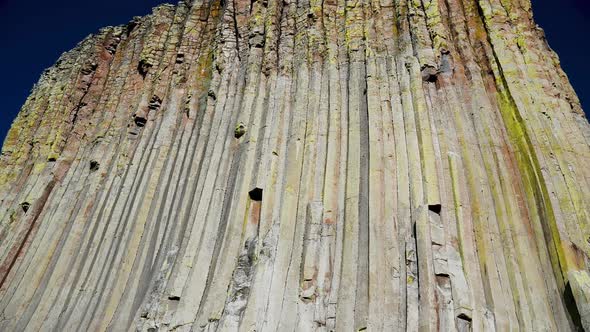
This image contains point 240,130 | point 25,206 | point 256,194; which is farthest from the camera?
point 25,206

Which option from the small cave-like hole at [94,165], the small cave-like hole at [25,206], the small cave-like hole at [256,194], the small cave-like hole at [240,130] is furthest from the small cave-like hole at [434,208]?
the small cave-like hole at [25,206]

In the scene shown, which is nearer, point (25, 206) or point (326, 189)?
point (326, 189)

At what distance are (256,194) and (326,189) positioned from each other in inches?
62.8

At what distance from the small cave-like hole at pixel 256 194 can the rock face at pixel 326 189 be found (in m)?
0.05

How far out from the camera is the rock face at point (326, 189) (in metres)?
8.52

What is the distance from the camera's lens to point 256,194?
35.9ft

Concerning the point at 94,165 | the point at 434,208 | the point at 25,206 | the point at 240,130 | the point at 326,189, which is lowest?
the point at 434,208

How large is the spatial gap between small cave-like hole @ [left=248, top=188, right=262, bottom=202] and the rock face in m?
0.05

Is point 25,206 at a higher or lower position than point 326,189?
higher

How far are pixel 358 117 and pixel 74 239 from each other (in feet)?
28.1

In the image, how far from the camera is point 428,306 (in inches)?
304


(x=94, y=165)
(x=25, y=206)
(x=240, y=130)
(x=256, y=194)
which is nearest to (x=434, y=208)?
(x=256, y=194)

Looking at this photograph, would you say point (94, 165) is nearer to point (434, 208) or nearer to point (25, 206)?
point (25, 206)

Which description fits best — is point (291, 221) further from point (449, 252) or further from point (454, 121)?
point (454, 121)
